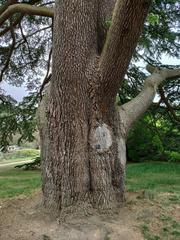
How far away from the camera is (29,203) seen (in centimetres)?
570

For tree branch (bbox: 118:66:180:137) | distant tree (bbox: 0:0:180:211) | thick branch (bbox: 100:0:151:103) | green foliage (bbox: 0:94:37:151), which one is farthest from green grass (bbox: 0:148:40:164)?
thick branch (bbox: 100:0:151:103)

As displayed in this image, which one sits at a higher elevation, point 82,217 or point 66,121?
point 66,121

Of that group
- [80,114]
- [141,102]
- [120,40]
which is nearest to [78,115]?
[80,114]

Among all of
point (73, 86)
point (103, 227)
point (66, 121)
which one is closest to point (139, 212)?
point (103, 227)

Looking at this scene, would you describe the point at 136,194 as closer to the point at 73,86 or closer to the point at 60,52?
the point at 73,86

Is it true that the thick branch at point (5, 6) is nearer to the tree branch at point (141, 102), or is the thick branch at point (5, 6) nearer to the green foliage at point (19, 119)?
the tree branch at point (141, 102)

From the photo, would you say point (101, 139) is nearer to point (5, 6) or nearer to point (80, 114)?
point (80, 114)

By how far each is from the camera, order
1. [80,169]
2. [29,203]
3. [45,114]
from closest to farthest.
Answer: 1. [80,169]
2. [45,114]
3. [29,203]

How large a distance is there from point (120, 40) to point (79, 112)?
103 centimetres

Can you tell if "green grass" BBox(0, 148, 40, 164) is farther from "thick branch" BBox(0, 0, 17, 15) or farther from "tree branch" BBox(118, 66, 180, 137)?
"tree branch" BBox(118, 66, 180, 137)

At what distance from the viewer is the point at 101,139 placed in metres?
5.00

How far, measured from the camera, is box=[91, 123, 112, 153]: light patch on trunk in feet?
16.3

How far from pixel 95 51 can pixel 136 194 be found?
2255 mm

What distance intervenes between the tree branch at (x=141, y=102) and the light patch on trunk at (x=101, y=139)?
47 cm
